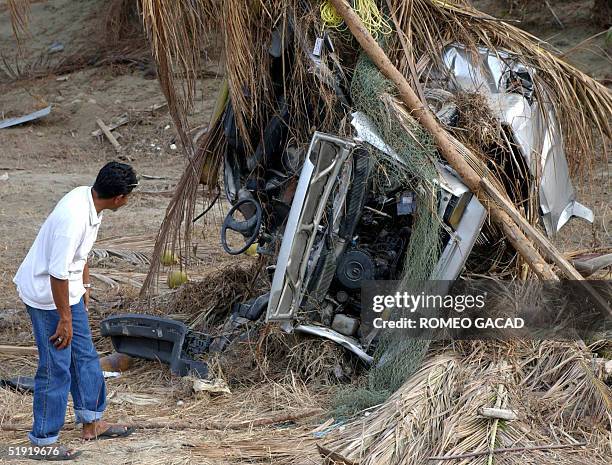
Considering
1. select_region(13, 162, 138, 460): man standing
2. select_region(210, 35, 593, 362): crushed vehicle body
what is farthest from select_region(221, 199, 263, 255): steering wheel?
select_region(13, 162, 138, 460): man standing

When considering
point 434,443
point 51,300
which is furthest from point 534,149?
point 51,300

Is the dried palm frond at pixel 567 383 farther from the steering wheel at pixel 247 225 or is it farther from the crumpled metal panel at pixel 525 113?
the steering wheel at pixel 247 225

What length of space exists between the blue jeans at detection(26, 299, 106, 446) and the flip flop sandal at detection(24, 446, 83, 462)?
0.04 metres

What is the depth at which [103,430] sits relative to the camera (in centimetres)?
586

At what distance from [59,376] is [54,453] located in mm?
413

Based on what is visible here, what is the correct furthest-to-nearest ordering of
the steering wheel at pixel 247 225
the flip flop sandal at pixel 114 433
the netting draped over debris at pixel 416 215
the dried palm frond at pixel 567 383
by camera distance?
the steering wheel at pixel 247 225 < the netting draped over debris at pixel 416 215 < the flip flop sandal at pixel 114 433 < the dried palm frond at pixel 567 383

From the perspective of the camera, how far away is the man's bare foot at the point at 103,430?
19.1 ft

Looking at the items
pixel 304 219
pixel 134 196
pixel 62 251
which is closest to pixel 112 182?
pixel 62 251

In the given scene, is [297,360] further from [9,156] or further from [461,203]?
[9,156]

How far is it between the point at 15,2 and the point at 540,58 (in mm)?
3564

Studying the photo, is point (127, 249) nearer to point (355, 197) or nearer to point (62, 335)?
point (355, 197)

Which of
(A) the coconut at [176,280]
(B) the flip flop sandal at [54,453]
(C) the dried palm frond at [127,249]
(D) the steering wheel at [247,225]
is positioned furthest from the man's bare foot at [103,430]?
(C) the dried palm frond at [127,249]

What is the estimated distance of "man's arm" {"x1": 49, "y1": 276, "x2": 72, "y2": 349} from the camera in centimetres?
528

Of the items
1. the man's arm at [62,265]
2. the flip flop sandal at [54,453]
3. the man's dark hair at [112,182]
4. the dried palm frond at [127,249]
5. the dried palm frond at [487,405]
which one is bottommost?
the dried palm frond at [127,249]
